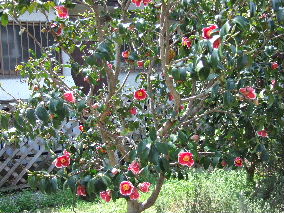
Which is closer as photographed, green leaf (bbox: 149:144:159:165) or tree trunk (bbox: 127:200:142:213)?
green leaf (bbox: 149:144:159:165)

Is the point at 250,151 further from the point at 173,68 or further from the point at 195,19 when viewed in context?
the point at 173,68

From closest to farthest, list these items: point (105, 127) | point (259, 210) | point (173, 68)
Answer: point (173, 68) → point (105, 127) → point (259, 210)

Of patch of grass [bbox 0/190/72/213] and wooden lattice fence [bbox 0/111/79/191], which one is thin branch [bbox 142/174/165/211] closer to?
patch of grass [bbox 0/190/72/213]

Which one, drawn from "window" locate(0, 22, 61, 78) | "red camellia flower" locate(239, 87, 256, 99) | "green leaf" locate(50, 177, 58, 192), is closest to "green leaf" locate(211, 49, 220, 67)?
"red camellia flower" locate(239, 87, 256, 99)

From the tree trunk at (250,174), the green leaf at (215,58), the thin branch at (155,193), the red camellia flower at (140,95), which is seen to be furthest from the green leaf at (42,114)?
the tree trunk at (250,174)

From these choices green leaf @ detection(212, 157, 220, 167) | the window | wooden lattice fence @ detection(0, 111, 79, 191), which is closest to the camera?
green leaf @ detection(212, 157, 220, 167)

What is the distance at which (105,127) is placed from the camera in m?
3.58

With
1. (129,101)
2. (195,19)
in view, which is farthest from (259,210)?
(195,19)

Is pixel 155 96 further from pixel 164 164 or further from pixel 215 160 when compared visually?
pixel 164 164

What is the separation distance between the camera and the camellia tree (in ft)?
8.87

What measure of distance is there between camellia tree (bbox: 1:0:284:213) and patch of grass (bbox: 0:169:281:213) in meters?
0.55

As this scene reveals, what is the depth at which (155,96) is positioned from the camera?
397 cm

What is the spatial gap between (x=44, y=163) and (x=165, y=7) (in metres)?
3.89

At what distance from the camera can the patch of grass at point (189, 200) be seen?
4.20 metres
